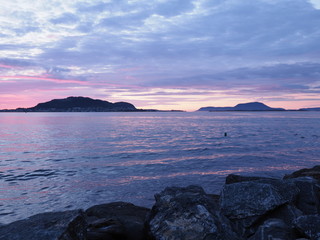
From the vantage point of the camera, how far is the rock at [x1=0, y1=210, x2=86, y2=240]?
5102mm

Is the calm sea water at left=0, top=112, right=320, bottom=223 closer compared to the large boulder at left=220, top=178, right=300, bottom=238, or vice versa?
the large boulder at left=220, top=178, right=300, bottom=238

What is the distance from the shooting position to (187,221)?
6.05 meters

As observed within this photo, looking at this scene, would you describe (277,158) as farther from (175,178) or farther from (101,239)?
(101,239)

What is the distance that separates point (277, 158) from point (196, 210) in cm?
2220

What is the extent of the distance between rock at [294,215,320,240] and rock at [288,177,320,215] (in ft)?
10.1

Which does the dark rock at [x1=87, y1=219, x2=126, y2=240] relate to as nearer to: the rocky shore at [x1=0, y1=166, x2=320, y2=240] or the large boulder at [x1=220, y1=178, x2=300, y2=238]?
the rocky shore at [x1=0, y1=166, x2=320, y2=240]

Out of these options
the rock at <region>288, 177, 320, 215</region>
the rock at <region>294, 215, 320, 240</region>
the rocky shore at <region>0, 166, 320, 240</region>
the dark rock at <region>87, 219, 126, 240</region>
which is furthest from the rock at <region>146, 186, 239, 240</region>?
the rock at <region>288, 177, 320, 215</region>

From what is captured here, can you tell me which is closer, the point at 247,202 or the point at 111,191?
the point at 247,202

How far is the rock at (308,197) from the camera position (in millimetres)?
9331

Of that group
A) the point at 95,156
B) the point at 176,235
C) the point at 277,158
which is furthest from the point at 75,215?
the point at 277,158

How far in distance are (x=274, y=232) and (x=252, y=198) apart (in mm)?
1696

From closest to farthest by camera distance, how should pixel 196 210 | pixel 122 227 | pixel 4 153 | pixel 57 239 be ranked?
pixel 57 239, pixel 196 210, pixel 122 227, pixel 4 153

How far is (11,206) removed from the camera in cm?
1246

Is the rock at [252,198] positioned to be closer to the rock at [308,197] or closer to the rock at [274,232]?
the rock at [308,197]
